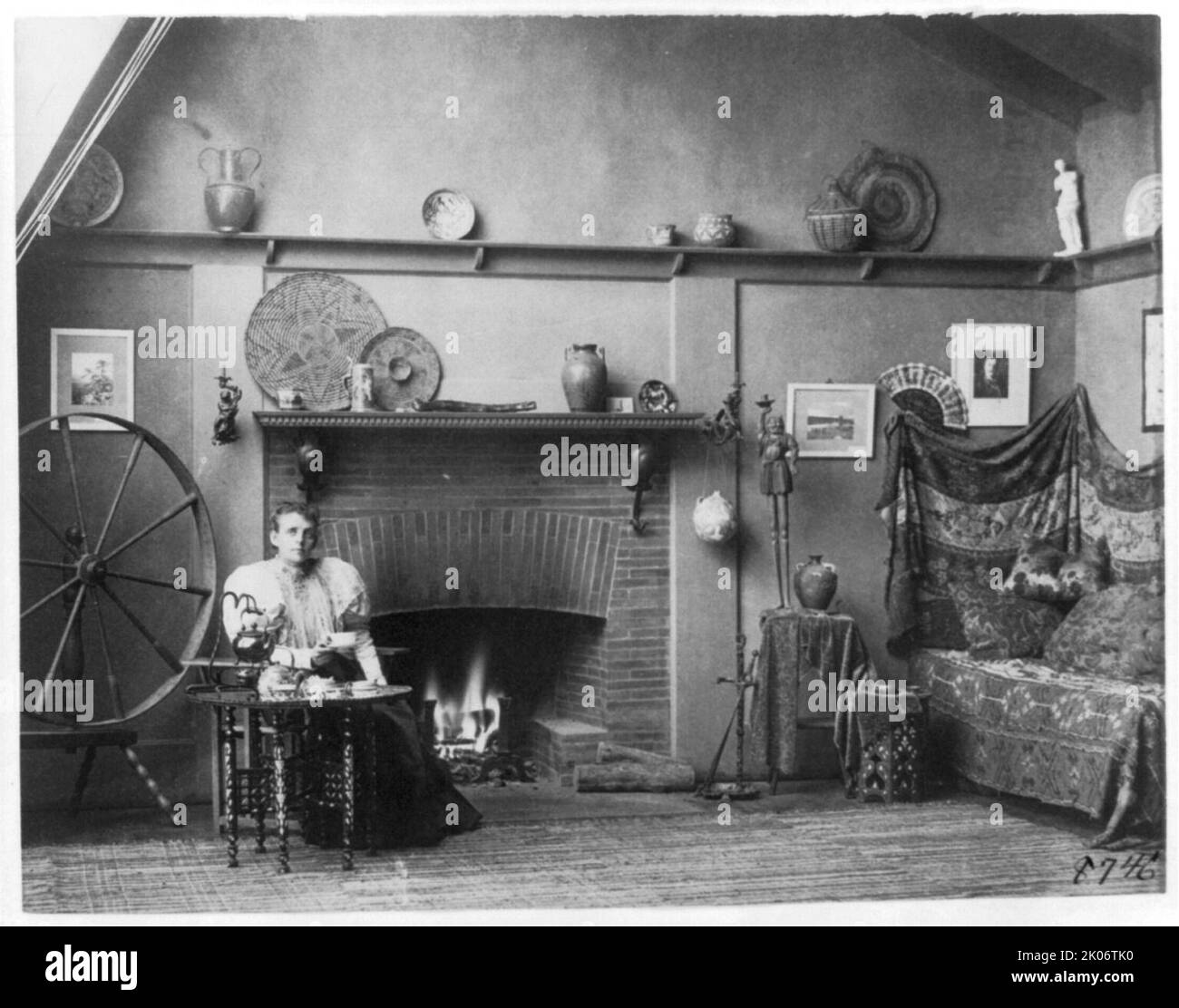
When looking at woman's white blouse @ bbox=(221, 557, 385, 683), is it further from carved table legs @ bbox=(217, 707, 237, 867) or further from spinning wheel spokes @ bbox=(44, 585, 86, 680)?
spinning wheel spokes @ bbox=(44, 585, 86, 680)

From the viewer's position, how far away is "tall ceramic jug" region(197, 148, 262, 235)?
18.5ft

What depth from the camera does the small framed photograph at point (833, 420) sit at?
6.23m

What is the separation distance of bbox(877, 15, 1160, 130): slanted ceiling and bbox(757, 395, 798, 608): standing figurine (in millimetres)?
1715

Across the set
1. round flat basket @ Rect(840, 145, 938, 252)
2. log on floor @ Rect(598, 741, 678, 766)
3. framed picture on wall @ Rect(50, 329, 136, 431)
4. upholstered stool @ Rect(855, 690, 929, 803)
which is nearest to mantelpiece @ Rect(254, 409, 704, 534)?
framed picture on wall @ Rect(50, 329, 136, 431)

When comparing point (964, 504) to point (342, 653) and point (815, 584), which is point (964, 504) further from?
point (342, 653)

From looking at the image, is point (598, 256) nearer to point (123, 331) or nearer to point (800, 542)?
point (800, 542)

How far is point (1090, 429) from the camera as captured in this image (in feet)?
20.3

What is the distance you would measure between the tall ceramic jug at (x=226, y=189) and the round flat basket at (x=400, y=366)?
0.72 m

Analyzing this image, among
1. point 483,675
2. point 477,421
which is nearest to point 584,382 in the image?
point 477,421

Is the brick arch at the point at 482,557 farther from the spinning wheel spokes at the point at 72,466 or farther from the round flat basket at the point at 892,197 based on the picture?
the round flat basket at the point at 892,197

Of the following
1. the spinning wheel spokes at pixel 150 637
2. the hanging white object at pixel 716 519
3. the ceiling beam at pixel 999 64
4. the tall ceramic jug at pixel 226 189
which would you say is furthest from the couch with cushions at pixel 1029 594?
the spinning wheel spokes at pixel 150 637

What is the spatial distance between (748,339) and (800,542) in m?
0.93

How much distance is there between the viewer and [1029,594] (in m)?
6.12
